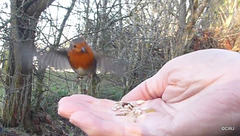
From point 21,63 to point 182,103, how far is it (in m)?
1.64

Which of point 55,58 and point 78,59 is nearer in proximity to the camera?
point 78,59

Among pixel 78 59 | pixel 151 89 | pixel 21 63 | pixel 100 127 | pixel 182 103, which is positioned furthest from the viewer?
pixel 21 63

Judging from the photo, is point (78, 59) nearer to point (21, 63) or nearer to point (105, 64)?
point (105, 64)

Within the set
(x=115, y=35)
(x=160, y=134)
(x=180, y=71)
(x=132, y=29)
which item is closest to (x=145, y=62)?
(x=132, y=29)

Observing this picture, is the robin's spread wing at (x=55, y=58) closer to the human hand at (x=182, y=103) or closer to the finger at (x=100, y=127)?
the human hand at (x=182, y=103)

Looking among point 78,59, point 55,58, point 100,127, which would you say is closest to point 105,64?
point 78,59

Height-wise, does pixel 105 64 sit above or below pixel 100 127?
above

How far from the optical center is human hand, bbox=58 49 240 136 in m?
0.91

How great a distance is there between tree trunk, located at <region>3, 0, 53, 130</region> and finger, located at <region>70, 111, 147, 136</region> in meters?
1.39

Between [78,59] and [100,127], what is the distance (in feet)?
4.13

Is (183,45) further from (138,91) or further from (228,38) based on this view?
(138,91)

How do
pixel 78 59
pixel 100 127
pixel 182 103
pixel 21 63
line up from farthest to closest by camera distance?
pixel 21 63, pixel 78 59, pixel 182 103, pixel 100 127

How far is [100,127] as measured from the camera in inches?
34.8

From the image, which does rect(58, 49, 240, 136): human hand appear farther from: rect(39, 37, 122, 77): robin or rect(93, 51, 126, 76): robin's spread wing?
rect(93, 51, 126, 76): robin's spread wing
